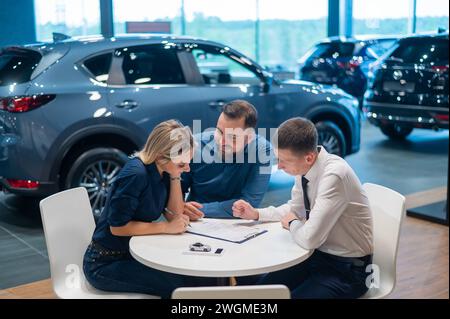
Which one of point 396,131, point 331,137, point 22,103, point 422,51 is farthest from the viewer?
point 396,131

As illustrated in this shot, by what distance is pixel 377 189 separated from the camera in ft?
10.3

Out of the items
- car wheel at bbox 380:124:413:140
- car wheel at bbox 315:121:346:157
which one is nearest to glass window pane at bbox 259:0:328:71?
car wheel at bbox 380:124:413:140

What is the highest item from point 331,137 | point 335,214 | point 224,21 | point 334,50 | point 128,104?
point 224,21

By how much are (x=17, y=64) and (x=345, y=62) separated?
6.66 m

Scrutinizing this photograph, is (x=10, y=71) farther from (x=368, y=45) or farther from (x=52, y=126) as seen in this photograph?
(x=368, y=45)

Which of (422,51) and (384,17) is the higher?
(384,17)

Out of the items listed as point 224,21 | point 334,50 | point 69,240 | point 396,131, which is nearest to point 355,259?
point 69,240

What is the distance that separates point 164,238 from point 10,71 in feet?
9.69

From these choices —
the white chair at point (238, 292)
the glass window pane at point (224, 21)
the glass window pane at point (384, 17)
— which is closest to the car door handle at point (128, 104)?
the white chair at point (238, 292)

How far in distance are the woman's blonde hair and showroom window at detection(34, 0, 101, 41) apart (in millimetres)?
5012

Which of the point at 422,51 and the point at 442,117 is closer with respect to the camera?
the point at 442,117

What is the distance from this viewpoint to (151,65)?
5.60 metres

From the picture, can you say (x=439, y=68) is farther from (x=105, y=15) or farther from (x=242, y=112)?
(x=242, y=112)

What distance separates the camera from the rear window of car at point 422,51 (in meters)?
8.02
